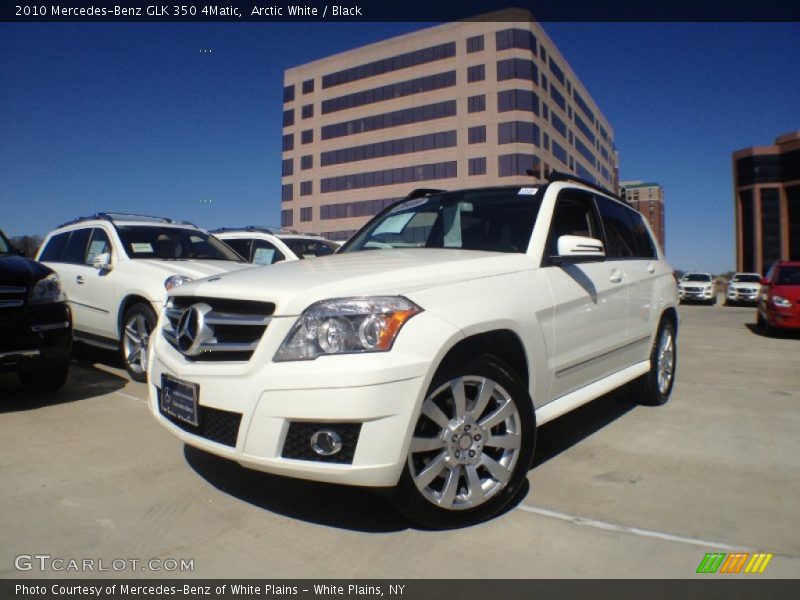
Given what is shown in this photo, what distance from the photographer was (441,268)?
2625 mm

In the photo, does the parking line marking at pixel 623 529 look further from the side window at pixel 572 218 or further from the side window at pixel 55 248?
the side window at pixel 55 248

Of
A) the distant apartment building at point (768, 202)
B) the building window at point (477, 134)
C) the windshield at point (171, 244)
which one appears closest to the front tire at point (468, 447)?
the windshield at point (171, 244)

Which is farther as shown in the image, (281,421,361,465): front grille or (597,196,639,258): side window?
(597,196,639,258): side window

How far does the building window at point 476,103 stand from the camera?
5066cm

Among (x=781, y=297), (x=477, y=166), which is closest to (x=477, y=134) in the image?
(x=477, y=166)

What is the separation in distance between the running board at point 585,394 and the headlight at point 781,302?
7605 millimetres

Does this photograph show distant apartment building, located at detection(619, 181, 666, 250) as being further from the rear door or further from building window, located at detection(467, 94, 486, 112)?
Answer: the rear door

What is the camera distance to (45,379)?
4.80 m

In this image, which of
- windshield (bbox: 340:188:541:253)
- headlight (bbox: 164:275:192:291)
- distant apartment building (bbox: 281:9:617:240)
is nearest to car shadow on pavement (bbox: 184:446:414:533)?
windshield (bbox: 340:188:541:253)

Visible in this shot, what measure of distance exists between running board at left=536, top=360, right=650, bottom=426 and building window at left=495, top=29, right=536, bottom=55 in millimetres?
51152

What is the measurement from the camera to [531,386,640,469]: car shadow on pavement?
3619mm
